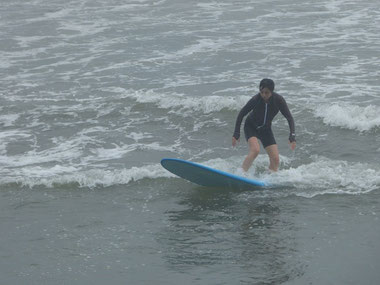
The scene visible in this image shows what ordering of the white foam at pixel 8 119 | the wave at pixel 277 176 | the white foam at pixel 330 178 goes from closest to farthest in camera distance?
the white foam at pixel 330 178 → the wave at pixel 277 176 → the white foam at pixel 8 119

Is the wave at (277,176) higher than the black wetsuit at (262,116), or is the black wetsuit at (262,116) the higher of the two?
the black wetsuit at (262,116)

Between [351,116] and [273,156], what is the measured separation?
350 cm

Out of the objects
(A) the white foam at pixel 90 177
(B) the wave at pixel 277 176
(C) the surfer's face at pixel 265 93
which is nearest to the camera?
(C) the surfer's face at pixel 265 93

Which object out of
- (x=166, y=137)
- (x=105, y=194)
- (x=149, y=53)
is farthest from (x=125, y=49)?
(x=105, y=194)

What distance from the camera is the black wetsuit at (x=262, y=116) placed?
908 centimetres

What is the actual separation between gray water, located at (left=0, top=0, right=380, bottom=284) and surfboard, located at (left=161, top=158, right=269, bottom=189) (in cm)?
14

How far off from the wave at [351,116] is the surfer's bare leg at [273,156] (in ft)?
9.64

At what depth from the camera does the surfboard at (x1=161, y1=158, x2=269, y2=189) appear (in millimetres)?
9094

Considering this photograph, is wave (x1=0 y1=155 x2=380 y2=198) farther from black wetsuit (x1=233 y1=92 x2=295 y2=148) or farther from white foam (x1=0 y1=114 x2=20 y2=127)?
white foam (x1=0 y1=114 x2=20 y2=127)

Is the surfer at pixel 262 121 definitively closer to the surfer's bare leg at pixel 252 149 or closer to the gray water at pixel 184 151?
the surfer's bare leg at pixel 252 149

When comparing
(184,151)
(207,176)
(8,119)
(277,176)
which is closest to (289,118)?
(277,176)

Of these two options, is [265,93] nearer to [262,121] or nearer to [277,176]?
[262,121]

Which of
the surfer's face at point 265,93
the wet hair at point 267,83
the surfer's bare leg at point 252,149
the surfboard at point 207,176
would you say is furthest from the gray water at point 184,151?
the wet hair at point 267,83

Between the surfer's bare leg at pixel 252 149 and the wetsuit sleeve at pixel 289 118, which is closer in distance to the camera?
the wetsuit sleeve at pixel 289 118
